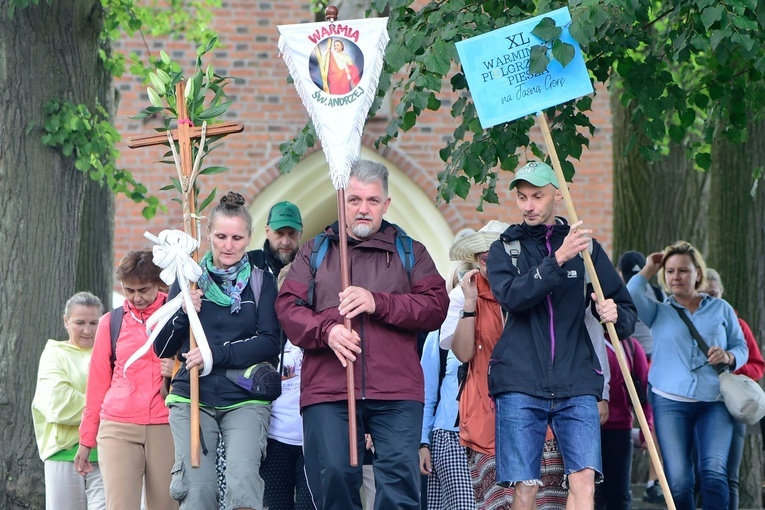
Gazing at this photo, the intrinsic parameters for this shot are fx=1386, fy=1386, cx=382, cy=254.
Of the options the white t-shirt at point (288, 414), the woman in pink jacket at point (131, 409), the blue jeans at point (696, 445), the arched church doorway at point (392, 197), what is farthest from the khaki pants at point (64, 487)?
the arched church doorway at point (392, 197)

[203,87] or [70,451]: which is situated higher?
[203,87]

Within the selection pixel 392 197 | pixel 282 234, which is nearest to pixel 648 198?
pixel 392 197

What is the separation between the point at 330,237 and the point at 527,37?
1.40 m

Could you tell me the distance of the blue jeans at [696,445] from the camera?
8328 mm

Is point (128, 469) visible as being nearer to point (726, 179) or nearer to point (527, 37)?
point (527, 37)

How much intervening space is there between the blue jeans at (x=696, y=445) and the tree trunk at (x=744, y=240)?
260 cm

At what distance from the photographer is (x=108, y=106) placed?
34.9 ft

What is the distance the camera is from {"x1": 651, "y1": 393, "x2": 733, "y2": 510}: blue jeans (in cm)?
833

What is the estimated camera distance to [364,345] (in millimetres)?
6070

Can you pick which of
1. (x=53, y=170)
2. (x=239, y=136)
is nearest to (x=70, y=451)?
(x=53, y=170)

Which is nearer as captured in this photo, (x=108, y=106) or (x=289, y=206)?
(x=289, y=206)

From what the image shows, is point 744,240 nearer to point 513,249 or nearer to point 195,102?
point 513,249

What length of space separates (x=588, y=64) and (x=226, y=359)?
3.14 meters

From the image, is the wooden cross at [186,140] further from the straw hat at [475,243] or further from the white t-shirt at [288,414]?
the straw hat at [475,243]
